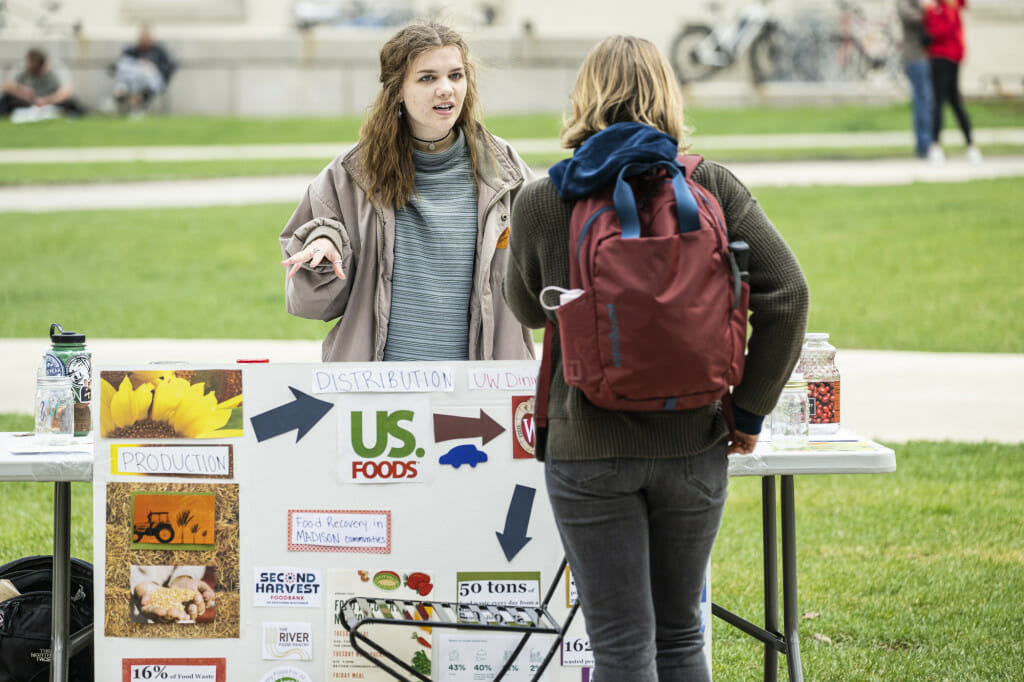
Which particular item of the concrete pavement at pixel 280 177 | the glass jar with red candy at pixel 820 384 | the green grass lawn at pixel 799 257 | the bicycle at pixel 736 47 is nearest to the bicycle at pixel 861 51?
the bicycle at pixel 736 47

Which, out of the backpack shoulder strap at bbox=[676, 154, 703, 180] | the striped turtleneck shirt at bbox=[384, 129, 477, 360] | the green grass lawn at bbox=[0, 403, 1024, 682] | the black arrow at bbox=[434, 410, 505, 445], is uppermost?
the backpack shoulder strap at bbox=[676, 154, 703, 180]

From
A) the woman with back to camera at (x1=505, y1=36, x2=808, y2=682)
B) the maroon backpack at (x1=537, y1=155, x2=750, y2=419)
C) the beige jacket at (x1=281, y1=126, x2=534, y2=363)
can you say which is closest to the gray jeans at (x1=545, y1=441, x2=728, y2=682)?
the woman with back to camera at (x1=505, y1=36, x2=808, y2=682)

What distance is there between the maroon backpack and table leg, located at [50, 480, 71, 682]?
1719 mm

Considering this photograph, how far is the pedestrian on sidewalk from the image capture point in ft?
56.3

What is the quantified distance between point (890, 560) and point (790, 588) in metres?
1.99

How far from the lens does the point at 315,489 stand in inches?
144

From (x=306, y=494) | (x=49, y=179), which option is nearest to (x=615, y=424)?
(x=306, y=494)

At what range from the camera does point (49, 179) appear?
18.3 meters

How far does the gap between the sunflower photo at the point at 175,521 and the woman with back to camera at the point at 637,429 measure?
3.88 ft

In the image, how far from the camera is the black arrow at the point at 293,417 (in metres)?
3.65

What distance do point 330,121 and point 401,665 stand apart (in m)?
23.5

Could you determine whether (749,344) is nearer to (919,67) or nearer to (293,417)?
(293,417)

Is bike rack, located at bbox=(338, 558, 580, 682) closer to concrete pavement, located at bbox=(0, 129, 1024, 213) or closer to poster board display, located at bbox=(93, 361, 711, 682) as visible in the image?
poster board display, located at bbox=(93, 361, 711, 682)

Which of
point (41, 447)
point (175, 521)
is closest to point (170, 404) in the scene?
Answer: point (175, 521)
